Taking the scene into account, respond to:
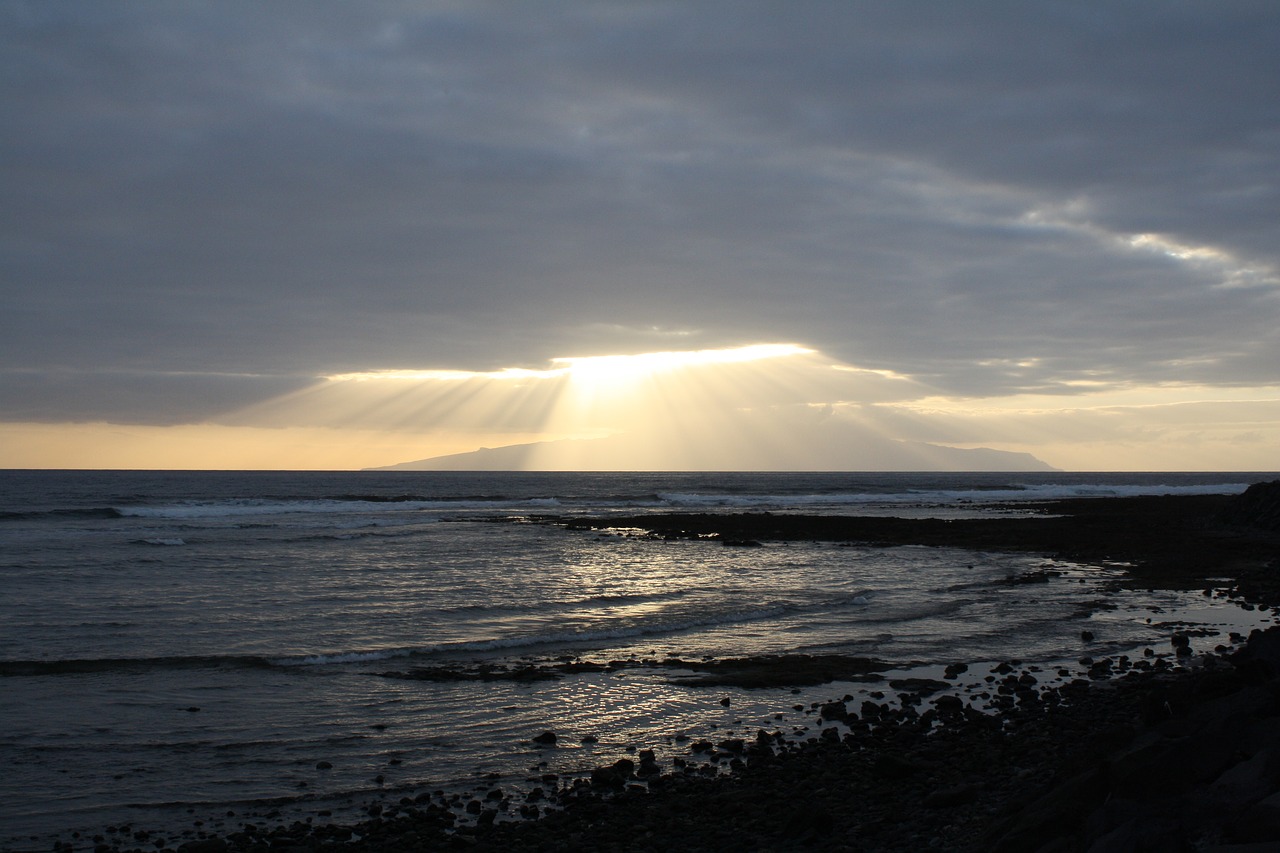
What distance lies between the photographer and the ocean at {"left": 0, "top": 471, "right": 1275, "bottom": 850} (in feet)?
32.7

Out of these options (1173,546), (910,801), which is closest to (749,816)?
(910,801)

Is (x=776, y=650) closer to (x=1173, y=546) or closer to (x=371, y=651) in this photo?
(x=371, y=651)

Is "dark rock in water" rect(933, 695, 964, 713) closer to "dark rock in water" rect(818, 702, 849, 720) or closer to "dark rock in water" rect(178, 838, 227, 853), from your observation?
"dark rock in water" rect(818, 702, 849, 720)

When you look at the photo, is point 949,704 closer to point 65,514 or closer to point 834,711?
point 834,711

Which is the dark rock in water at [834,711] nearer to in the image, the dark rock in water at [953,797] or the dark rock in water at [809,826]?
the dark rock in water at [953,797]

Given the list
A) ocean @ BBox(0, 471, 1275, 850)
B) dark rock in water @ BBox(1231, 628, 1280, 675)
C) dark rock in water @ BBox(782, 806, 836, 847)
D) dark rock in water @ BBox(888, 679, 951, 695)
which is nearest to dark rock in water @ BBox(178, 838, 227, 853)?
ocean @ BBox(0, 471, 1275, 850)

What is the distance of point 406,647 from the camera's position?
16.5m

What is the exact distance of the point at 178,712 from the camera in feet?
40.6

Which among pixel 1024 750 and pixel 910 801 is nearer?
pixel 910 801

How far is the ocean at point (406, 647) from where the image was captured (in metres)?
9.95

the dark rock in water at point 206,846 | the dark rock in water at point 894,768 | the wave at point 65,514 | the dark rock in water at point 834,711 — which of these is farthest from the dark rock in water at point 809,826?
the wave at point 65,514

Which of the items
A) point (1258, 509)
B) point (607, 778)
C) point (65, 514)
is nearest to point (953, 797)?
point (607, 778)

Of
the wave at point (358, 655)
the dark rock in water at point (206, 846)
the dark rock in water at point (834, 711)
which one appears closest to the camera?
the dark rock in water at point (206, 846)

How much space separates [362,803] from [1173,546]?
113 feet
